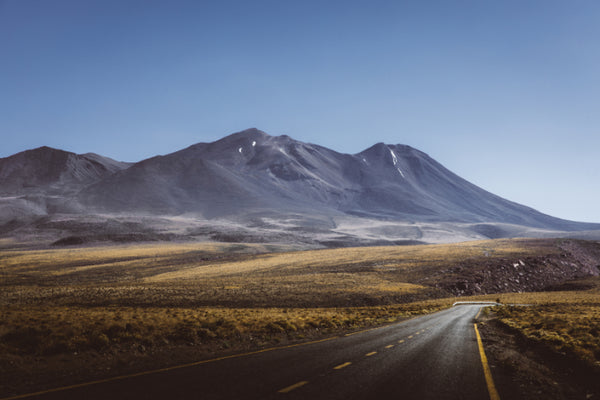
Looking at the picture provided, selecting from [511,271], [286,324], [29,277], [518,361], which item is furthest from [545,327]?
[29,277]

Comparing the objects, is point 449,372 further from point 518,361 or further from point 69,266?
point 69,266

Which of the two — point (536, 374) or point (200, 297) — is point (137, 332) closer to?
point (536, 374)

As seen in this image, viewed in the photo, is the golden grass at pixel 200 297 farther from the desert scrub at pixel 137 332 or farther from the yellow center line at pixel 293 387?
the yellow center line at pixel 293 387

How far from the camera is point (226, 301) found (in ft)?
129

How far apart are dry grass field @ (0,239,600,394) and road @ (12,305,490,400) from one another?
2.27 metres

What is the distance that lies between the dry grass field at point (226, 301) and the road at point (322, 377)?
2.27m

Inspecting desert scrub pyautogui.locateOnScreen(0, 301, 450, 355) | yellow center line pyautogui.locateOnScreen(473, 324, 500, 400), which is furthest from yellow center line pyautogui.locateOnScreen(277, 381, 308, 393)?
desert scrub pyautogui.locateOnScreen(0, 301, 450, 355)

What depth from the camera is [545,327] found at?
64.4 ft

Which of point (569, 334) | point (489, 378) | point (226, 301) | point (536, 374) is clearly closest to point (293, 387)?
point (489, 378)

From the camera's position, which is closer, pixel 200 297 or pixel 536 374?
pixel 536 374

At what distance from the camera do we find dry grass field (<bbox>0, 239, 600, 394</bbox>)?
47.4 feet

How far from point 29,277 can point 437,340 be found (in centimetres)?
8108

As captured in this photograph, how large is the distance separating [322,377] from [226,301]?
3093 centimetres

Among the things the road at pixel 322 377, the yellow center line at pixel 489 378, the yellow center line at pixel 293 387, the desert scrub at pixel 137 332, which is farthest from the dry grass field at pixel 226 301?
the yellow center line at pixel 293 387
